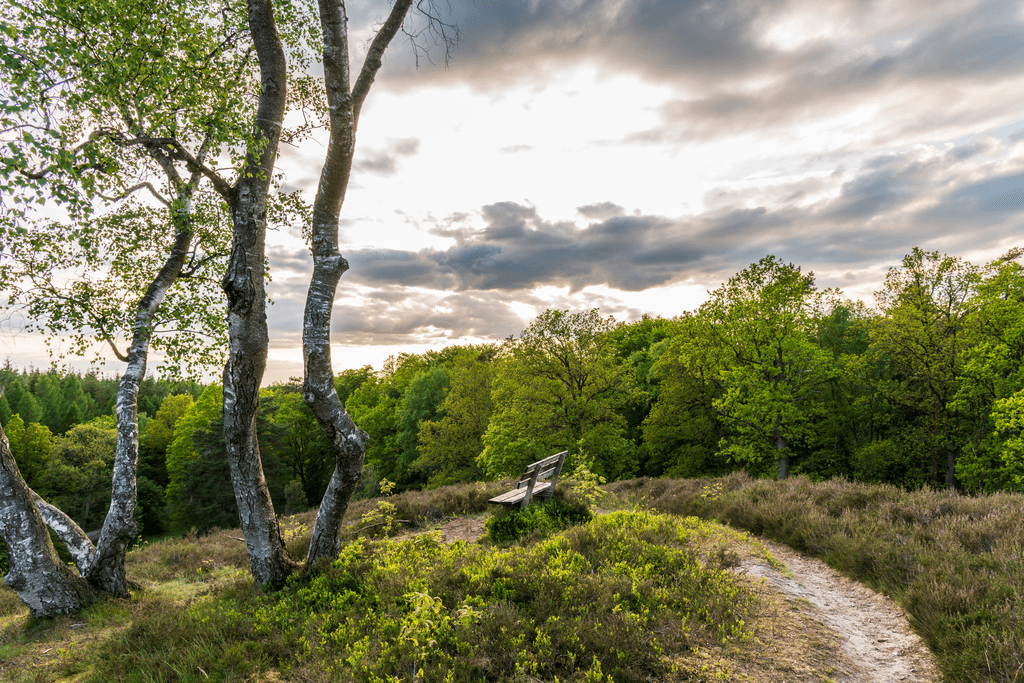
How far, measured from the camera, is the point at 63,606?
20.8 ft

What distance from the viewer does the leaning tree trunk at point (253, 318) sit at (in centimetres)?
595

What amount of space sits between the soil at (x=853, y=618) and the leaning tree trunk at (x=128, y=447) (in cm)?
922

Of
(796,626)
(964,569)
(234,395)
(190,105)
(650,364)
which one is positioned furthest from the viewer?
(650,364)

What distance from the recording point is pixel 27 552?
621 centimetres

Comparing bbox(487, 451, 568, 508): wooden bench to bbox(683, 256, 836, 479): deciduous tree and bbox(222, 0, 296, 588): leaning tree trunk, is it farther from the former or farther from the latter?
bbox(683, 256, 836, 479): deciduous tree

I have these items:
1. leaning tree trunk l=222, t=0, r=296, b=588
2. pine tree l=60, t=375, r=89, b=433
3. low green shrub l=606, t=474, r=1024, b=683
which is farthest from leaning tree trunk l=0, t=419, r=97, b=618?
pine tree l=60, t=375, r=89, b=433

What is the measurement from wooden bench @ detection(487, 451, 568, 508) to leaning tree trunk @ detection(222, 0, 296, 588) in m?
3.62

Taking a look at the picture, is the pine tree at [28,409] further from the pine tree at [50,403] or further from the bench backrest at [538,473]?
the bench backrest at [538,473]

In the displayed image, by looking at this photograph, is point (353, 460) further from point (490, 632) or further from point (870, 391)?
point (870, 391)

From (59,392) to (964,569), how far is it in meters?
81.0

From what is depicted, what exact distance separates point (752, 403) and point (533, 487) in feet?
58.4

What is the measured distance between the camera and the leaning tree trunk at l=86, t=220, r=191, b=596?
6969 mm

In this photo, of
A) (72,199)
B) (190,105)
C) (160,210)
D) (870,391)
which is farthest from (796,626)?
(870,391)

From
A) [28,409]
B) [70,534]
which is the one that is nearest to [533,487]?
[70,534]
